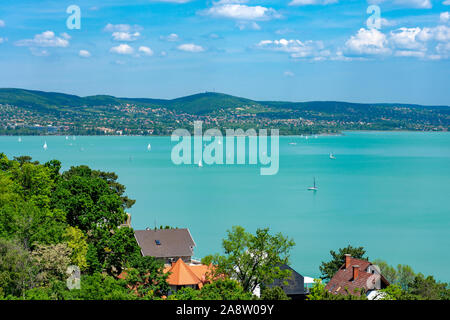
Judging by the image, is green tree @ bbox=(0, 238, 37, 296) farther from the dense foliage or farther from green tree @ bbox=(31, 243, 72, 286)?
green tree @ bbox=(31, 243, 72, 286)

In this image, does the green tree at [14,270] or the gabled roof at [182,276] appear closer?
the green tree at [14,270]

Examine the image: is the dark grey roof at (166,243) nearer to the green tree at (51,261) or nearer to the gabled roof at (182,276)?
the gabled roof at (182,276)

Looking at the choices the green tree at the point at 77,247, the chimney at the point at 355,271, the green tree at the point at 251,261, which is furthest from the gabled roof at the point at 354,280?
the green tree at the point at 77,247

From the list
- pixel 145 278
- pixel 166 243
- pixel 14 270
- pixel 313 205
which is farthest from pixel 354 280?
pixel 313 205

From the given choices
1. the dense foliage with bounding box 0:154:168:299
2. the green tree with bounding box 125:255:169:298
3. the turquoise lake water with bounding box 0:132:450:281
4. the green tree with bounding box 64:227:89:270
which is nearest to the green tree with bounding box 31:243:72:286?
the dense foliage with bounding box 0:154:168:299

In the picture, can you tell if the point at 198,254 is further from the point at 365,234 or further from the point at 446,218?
the point at 446,218

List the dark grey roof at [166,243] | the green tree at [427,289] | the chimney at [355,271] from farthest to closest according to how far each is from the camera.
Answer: the dark grey roof at [166,243] < the chimney at [355,271] < the green tree at [427,289]

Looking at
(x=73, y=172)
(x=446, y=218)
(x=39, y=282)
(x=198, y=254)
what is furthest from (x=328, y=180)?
(x=39, y=282)
